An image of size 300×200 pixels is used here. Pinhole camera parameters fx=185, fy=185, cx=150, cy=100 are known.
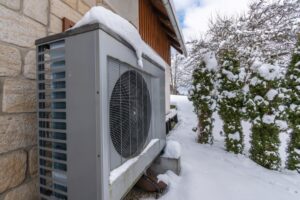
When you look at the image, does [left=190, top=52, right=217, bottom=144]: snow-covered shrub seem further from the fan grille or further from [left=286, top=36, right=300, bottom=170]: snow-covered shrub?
the fan grille

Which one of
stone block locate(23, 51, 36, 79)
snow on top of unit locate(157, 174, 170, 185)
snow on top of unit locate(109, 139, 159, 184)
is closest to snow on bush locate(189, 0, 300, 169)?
snow on top of unit locate(157, 174, 170, 185)

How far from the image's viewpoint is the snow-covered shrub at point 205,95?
4.27m

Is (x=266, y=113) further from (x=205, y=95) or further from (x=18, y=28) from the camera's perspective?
(x=18, y=28)

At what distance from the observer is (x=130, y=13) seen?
137 inches

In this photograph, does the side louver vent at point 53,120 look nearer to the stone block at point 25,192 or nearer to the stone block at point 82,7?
the stone block at point 25,192

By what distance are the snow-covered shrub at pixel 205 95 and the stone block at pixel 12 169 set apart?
377 cm

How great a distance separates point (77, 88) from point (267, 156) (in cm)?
373

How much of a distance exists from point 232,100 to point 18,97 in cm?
372

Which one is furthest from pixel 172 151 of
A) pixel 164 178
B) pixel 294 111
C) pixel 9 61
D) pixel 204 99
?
pixel 294 111

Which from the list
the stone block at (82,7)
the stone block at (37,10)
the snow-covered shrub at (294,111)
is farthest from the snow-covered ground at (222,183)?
the stone block at (82,7)

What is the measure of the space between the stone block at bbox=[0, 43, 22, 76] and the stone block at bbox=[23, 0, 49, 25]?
0.32m

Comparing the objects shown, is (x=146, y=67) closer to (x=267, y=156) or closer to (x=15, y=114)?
(x=15, y=114)

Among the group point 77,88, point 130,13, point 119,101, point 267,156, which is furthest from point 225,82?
point 77,88

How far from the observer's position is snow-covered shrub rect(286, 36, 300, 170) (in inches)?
137
